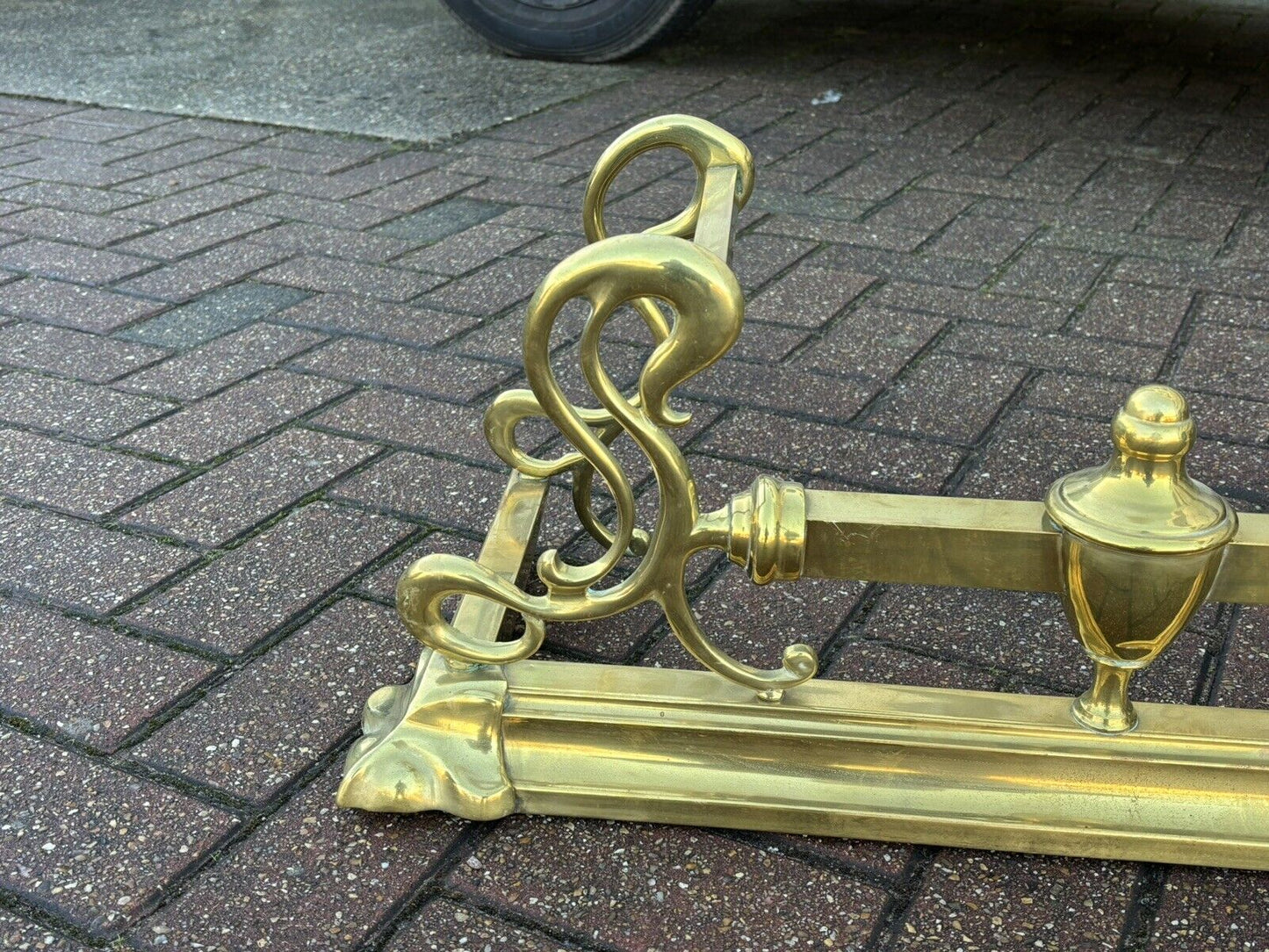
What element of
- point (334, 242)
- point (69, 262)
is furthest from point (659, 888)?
point (69, 262)

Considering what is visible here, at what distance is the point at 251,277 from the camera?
106 inches

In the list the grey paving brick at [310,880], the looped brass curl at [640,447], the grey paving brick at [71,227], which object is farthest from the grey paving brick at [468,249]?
the grey paving brick at [310,880]

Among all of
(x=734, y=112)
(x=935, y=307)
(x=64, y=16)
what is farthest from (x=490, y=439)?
(x=64, y=16)

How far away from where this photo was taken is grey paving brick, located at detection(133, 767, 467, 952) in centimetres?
115

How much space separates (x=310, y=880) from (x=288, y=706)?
0.28m

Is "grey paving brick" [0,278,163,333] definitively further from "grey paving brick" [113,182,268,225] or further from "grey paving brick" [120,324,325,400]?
"grey paving brick" [113,182,268,225]

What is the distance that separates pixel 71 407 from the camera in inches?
84.1

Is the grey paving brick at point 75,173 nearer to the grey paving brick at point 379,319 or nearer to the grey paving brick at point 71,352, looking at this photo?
the grey paving brick at point 71,352

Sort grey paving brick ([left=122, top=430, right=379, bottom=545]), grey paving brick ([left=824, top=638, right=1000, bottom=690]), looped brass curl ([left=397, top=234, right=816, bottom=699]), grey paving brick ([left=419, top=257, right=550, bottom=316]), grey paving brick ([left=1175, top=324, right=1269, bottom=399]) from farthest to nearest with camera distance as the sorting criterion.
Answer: grey paving brick ([left=419, top=257, right=550, bottom=316]) < grey paving brick ([left=1175, top=324, right=1269, bottom=399]) < grey paving brick ([left=122, top=430, right=379, bottom=545]) < grey paving brick ([left=824, top=638, right=1000, bottom=690]) < looped brass curl ([left=397, top=234, right=816, bottom=699])

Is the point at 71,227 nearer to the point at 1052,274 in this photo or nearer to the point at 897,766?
the point at 1052,274

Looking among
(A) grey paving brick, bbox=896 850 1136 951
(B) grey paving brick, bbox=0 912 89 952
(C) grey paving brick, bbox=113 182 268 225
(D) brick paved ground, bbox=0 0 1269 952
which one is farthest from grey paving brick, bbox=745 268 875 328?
(B) grey paving brick, bbox=0 912 89 952

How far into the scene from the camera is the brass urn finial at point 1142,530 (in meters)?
1.08

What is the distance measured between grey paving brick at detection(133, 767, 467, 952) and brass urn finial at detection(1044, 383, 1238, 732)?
2.13 ft

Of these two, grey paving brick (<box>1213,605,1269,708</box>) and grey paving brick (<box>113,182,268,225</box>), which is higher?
grey paving brick (<box>113,182,268,225</box>)
